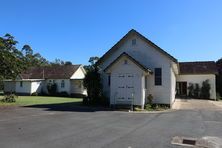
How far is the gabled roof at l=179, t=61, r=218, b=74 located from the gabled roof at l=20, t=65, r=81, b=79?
19387 mm

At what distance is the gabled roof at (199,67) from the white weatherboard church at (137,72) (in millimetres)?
14325

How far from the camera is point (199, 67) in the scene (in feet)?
123

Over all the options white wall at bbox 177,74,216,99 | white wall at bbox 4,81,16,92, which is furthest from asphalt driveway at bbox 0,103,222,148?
white wall at bbox 4,81,16,92

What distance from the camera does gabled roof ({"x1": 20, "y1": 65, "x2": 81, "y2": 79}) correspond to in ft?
140

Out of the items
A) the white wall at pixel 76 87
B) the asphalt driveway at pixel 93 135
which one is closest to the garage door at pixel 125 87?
the asphalt driveway at pixel 93 135

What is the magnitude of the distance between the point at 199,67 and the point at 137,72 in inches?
805

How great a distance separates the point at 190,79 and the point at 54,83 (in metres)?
23.4

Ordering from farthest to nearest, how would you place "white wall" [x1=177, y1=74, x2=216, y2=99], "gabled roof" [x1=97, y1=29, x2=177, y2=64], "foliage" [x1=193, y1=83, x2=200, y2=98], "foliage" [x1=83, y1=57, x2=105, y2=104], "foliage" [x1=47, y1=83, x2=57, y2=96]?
"foliage" [x1=47, y1=83, x2=57, y2=96] → "foliage" [x1=193, y1=83, x2=200, y2=98] → "white wall" [x1=177, y1=74, x2=216, y2=99] → "foliage" [x1=83, y1=57, x2=105, y2=104] → "gabled roof" [x1=97, y1=29, x2=177, y2=64]

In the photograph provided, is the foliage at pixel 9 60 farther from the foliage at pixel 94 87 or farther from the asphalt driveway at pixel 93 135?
the asphalt driveway at pixel 93 135

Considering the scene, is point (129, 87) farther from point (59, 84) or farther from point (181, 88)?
point (59, 84)

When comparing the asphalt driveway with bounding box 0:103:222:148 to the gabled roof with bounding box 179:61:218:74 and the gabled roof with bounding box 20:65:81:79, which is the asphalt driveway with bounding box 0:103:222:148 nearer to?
the gabled roof with bounding box 179:61:218:74

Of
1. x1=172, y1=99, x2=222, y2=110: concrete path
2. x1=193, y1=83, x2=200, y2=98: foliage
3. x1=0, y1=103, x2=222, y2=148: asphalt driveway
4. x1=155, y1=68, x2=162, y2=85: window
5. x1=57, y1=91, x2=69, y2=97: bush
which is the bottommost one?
x1=0, y1=103, x2=222, y2=148: asphalt driveway

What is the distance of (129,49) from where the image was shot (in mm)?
23828

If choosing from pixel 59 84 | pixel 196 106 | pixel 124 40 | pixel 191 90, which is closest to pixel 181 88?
pixel 191 90
